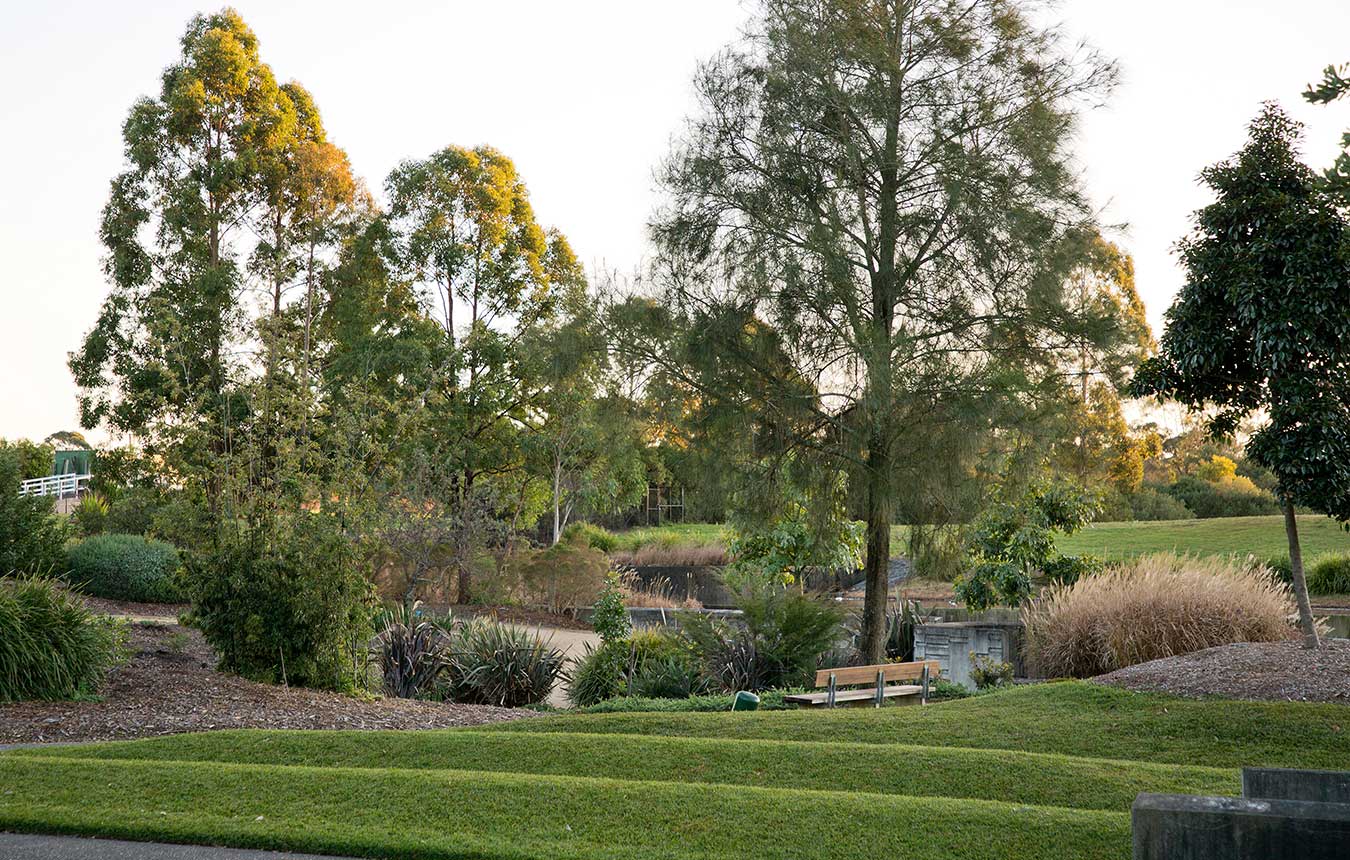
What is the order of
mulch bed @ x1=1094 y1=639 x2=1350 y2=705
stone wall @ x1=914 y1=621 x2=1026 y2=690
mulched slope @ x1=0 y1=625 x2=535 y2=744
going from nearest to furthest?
mulched slope @ x1=0 y1=625 x2=535 y2=744 → mulch bed @ x1=1094 y1=639 x2=1350 y2=705 → stone wall @ x1=914 y1=621 x2=1026 y2=690

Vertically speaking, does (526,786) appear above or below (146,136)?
below

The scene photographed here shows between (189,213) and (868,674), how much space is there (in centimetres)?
2211

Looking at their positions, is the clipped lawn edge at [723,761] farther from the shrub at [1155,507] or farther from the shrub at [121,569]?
the shrub at [1155,507]

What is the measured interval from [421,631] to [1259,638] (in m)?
9.34

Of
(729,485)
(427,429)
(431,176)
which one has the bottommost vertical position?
(729,485)

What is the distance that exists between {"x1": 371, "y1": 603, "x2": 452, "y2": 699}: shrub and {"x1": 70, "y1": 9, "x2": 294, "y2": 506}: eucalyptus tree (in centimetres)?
1424

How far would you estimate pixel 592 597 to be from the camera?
2411 centimetres

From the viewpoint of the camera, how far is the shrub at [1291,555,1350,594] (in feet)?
69.4

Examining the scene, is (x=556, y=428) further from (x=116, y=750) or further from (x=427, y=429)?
(x=116, y=750)

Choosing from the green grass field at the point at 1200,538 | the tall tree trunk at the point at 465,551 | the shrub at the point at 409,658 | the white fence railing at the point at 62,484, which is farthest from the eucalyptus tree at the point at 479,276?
the white fence railing at the point at 62,484

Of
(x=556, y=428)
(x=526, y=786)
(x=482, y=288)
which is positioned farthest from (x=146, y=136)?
(x=526, y=786)

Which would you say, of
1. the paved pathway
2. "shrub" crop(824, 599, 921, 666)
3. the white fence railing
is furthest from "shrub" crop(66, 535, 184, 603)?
the white fence railing

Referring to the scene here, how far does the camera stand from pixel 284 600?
10.4m

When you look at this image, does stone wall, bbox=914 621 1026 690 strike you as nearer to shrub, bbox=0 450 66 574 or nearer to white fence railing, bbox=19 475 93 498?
shrub, bbox=0 450 66 574
